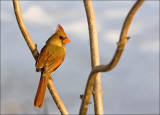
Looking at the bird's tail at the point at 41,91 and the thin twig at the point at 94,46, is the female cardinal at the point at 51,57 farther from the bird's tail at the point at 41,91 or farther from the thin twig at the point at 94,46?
the thin twig at the point at 94,46

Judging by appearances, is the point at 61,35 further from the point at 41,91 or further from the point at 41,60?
the point at 41,91

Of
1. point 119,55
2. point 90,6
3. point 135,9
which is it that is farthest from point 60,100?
point 135,9

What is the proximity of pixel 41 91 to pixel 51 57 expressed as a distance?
915 millimetres

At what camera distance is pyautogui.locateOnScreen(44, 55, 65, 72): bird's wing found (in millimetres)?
4551

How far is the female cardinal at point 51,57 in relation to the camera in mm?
4100

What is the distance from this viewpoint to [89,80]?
9.59 feet

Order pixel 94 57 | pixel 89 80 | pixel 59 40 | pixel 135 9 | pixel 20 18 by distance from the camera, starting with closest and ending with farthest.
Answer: pixel 135 9 < pixel 89 80 < pixel 94 57 < pixel 20 18 < pixel 59 40

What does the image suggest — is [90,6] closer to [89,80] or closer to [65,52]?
[89,80]

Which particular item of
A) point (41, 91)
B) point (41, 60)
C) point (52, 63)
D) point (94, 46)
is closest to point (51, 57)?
point (52, 63)

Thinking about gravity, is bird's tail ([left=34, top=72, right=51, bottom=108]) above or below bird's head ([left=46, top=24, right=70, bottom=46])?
below

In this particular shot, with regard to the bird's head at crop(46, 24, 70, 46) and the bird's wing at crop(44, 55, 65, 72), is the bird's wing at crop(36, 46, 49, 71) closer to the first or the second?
the bird's wing at crop(44, 55, 65, 72)

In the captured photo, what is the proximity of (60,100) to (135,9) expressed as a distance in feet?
5.31

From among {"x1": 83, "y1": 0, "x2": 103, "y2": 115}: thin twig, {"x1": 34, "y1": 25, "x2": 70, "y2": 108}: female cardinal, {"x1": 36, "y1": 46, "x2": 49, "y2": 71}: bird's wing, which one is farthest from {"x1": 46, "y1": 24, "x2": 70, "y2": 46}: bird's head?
{"x1": 83, "y1": 0, "x2": 103, "y2": 115}: thin twig

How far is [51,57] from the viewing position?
4734 millimetres
